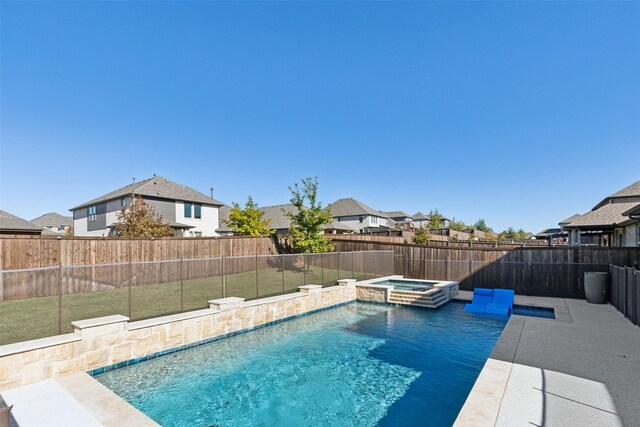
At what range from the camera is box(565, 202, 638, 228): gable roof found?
1825 cm

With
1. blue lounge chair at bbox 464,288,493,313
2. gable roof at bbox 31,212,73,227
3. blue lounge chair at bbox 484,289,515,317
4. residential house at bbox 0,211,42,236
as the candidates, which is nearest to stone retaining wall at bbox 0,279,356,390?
blue lounge chair at bbox 464,288,493,313

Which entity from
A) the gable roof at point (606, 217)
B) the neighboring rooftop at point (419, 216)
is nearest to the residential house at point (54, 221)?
the gable roof at point (606, 217)

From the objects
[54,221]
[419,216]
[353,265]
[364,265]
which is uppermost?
[419,216]

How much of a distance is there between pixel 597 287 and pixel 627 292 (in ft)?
11.7

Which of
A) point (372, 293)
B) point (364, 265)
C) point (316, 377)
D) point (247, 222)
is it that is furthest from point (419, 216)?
point (316, 377)

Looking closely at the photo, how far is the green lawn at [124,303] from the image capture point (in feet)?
25.1

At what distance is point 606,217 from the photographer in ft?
62.6

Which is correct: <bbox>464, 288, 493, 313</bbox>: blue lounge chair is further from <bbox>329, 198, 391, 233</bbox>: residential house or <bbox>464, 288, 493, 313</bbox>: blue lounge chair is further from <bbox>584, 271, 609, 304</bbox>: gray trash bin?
<bbox>329, 198, 391, 233</bbox>: residential house

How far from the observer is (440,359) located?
320 inches

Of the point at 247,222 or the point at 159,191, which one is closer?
the point at 247,222

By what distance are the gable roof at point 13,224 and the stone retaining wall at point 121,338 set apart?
54.5ft

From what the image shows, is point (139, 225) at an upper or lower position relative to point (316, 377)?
upper

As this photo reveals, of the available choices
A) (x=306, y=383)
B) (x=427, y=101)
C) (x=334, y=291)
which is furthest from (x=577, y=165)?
→ (x=306, y=383)

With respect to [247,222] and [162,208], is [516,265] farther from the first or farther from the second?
[162,208]
